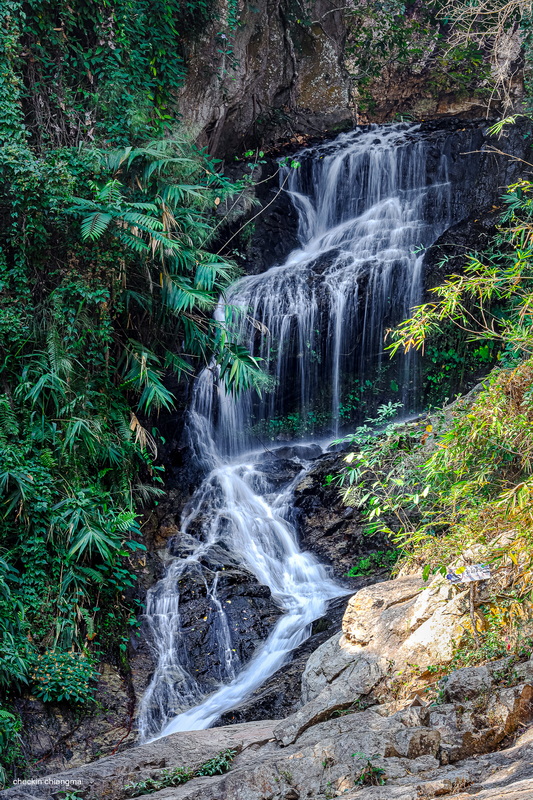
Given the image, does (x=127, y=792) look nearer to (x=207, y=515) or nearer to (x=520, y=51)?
(x=207, y=515)

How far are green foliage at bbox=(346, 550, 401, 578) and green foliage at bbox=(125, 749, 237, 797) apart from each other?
443 cm

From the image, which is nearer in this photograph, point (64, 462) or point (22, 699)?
point (22, 699)

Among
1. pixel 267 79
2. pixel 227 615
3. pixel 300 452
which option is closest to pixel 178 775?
pixel 227 615

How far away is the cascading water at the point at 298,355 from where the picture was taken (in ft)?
26.3

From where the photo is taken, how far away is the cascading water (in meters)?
8.02

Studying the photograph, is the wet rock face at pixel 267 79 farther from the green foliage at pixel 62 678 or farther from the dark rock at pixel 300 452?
the green foliage at pixel 62 678

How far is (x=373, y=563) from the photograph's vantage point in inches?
361

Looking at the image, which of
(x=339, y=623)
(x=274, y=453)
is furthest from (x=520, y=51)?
(x=339, y=623)

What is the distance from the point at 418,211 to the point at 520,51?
152 inches

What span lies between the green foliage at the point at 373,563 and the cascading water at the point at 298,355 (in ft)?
1.28

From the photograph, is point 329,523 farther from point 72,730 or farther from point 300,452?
point 72,730

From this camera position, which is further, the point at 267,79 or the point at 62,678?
the point at 267,79

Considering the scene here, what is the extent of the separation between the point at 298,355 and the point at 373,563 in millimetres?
4302

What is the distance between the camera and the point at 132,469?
9.01m
